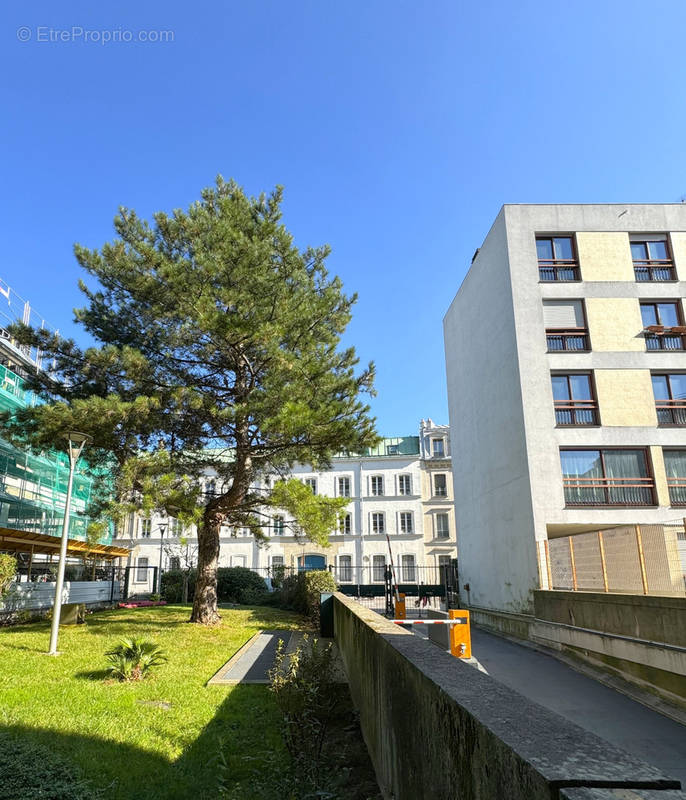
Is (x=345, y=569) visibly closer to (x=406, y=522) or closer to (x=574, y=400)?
(x=406, y=522)

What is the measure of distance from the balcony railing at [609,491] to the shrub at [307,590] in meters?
9.18

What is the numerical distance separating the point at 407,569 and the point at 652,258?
27.8 metres

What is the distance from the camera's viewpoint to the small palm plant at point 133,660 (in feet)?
31.3

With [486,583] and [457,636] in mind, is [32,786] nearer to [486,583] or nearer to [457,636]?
[457,636]

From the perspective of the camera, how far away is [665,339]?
22.4 metres

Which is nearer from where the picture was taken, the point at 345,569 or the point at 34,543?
the point at 34,543

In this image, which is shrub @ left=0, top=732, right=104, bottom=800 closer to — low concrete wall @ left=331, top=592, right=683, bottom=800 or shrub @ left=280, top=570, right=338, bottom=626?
low concrete wall @ left=331, top=592, right=683, bottom=800

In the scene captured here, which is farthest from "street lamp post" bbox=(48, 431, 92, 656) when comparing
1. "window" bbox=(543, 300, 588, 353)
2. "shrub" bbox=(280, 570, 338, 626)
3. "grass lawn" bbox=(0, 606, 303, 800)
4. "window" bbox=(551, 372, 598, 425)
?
"window" bbox=(543, 300, 588, 353)

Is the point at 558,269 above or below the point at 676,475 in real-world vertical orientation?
above

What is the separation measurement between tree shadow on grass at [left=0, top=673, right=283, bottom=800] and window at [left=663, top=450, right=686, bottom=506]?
18.5 m

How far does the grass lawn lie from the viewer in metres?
5.53

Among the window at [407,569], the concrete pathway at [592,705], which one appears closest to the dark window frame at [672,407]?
the concrete pathway at [592,705]

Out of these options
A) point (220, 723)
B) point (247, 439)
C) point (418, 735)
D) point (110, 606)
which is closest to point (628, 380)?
point (247, 439)

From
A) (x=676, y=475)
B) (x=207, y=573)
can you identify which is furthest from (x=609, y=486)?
(x=207, y=573)
